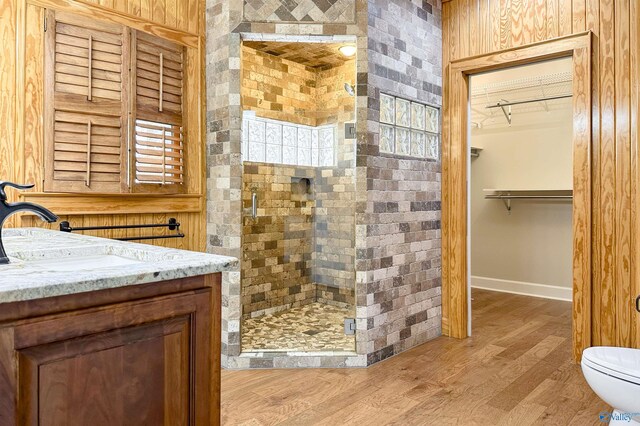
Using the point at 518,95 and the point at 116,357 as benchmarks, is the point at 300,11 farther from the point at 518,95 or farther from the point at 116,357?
the point at 518,95

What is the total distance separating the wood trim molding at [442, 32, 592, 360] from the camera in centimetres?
287

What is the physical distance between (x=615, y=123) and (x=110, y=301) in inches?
118

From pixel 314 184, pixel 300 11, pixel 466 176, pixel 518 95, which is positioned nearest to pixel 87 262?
pixel 300 11

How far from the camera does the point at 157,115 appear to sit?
2.78m

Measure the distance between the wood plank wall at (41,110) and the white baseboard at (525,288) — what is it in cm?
357

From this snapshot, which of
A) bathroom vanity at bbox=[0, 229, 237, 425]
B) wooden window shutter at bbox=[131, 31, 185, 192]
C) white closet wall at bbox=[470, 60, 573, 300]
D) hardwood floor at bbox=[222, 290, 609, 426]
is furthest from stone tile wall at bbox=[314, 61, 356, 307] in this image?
white closet wall at bbox=[470, 60, 573, 300]

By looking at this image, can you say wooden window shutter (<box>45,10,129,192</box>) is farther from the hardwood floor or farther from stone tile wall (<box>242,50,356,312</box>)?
the hardwood floor

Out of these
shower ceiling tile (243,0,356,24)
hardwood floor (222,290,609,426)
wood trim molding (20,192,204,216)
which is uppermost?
shower ceiling tile (243,0,356,24)

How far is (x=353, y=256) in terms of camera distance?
119 inches

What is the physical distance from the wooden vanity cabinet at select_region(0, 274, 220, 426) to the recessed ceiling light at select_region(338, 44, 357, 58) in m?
2.15

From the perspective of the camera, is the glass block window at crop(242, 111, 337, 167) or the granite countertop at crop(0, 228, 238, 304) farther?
the glass block window at crop(242, 111, 337, 167)

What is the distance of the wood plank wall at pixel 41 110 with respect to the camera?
7.55 ft

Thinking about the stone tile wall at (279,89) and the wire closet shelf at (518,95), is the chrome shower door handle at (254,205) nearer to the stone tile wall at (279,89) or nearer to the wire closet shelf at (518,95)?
the stone tile wall at (279,89)

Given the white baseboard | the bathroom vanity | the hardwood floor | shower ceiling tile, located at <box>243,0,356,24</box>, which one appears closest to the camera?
the bathroom vanity
